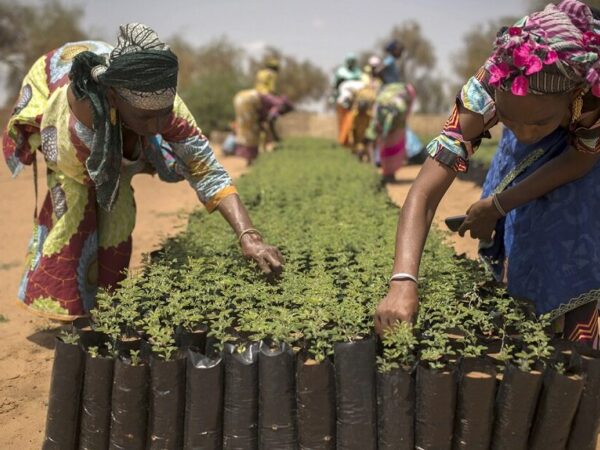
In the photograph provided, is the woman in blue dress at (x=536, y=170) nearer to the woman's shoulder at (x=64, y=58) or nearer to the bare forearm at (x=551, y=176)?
the bare forearm at (x=551, y=176)

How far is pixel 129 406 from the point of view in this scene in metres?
2.46

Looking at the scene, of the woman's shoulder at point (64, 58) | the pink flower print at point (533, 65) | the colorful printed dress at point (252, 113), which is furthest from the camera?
the colorful printed dress at point (252, 113)

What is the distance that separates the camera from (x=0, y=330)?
14.8 feet

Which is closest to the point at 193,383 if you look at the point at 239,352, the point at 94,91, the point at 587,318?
the point at 239,352

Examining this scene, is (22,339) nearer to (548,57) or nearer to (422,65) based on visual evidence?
(548,57)

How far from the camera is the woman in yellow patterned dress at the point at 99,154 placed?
3186 millimetres

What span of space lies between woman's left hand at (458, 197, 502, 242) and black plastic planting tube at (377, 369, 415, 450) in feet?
4.03

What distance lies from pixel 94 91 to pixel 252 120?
38.7 feet

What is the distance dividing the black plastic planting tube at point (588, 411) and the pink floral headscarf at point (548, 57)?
962 millimetres

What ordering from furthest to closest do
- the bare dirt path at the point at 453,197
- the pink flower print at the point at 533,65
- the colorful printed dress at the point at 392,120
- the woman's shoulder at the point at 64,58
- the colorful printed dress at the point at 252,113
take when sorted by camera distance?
the colorful printed dress at the point at 252,113
the colorful printed dress at the point at 392,120
the bare dirt path at the point at 453,197
the woman's shoulder at the point at 64,58
the pink flower print at the point at 533,65

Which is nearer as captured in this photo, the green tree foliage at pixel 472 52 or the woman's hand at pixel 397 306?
the woman's hand at pixel 397 306

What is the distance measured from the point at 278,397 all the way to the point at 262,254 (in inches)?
41.1

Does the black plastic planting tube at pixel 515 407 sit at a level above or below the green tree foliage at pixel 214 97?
below

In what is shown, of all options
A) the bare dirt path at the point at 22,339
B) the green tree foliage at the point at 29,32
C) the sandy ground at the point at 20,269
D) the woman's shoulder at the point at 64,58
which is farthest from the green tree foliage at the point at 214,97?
the woman's shoulder at the point at 64,58
